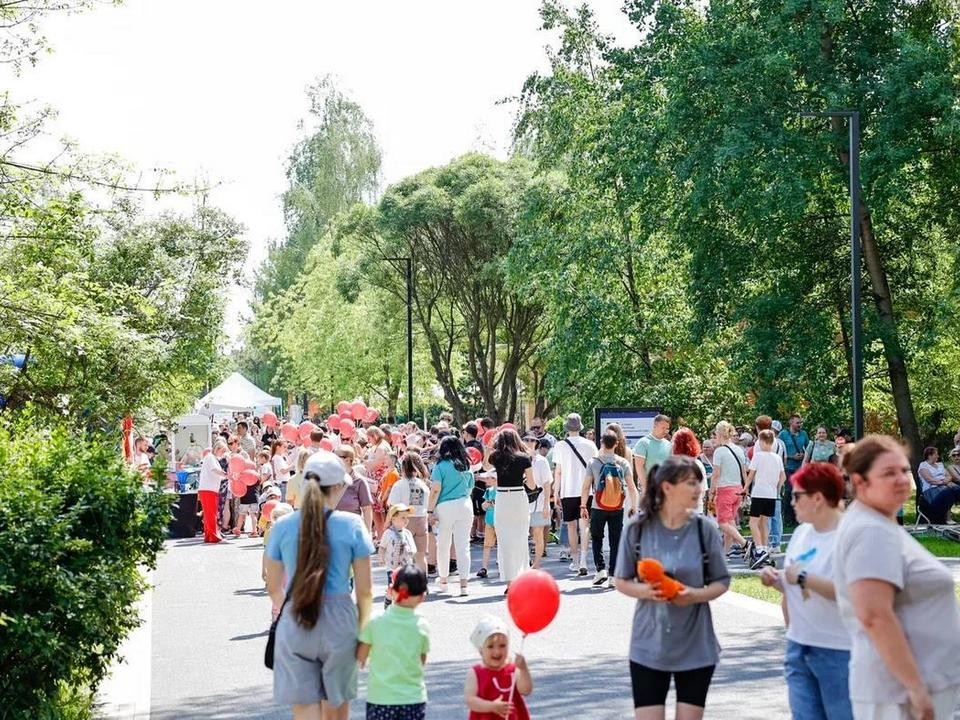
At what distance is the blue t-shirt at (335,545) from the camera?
7.22 metres

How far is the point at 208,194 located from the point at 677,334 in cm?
2088

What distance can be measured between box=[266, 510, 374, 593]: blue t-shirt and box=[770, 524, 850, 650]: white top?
2056 mm

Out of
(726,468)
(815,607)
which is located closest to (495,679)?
(815,607)

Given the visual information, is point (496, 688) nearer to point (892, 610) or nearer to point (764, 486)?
point (892, 610)

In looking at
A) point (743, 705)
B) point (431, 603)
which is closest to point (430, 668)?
point (743, 705)

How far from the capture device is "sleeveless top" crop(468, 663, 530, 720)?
675cm

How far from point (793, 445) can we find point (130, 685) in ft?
55.2

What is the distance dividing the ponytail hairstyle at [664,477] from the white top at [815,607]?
0.59m

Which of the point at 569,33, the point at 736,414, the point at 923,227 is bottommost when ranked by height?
the point at 736,414

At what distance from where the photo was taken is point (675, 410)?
35.0 metres

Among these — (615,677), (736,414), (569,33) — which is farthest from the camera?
(569,33)

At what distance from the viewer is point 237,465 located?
26.9 m

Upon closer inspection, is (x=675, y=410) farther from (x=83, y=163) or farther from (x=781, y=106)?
(x=83, y=163)

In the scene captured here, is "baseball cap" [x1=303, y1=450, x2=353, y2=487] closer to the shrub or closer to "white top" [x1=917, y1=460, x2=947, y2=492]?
the shrub
